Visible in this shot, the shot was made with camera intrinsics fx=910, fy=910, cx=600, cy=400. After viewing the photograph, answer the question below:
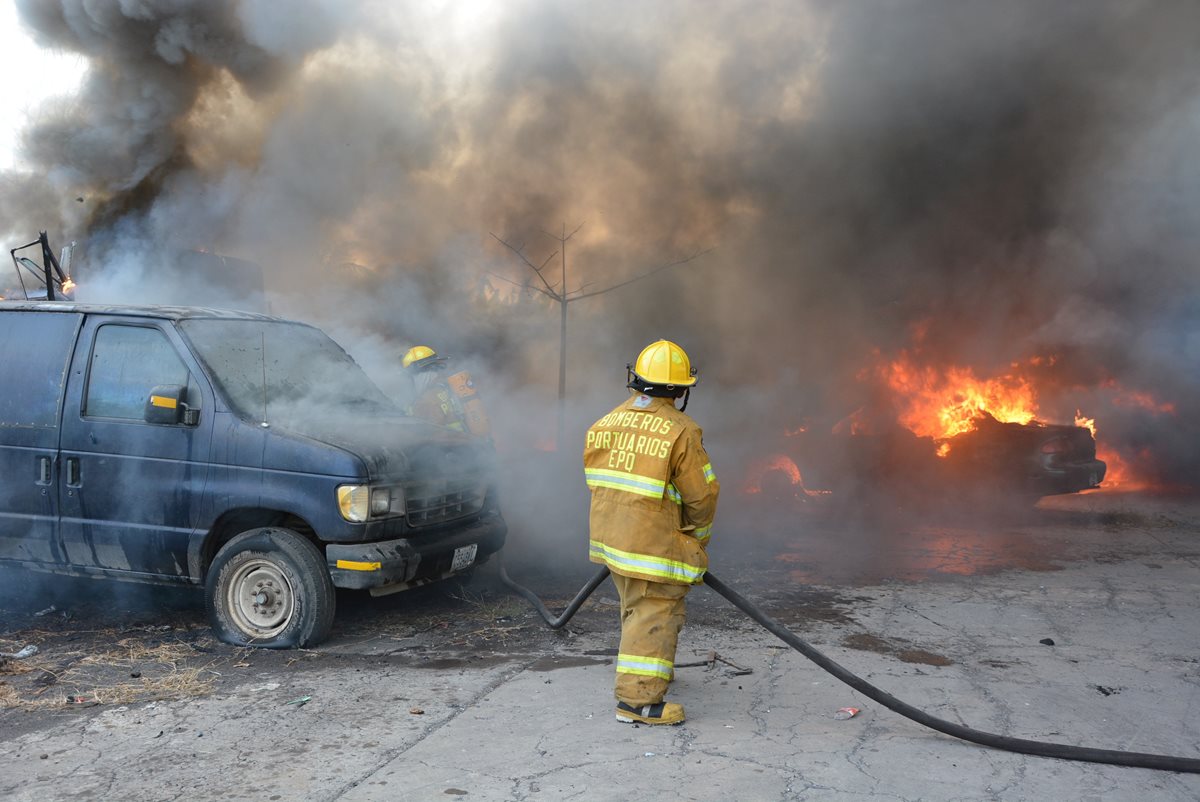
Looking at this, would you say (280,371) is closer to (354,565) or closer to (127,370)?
(127,370)

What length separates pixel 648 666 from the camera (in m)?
3.68

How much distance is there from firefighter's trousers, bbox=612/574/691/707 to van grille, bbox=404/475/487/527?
1704 millimetres

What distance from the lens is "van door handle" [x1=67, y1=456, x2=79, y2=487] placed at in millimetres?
5039

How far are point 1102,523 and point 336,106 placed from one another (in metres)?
9.51

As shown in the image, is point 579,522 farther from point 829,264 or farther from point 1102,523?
point 829,264

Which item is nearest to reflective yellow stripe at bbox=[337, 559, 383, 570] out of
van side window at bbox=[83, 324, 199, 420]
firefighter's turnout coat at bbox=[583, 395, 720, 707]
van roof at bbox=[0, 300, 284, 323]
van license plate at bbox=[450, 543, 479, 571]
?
van license plate at bbox=[450, 543, 479, 571]

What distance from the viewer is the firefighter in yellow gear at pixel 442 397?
6.76 meters

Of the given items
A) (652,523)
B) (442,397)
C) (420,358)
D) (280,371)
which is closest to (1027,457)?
(442,397)

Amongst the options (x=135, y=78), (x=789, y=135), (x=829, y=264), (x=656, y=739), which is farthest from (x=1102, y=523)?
(x=135, y=78)

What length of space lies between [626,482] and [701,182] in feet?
30.2

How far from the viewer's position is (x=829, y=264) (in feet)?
42.4

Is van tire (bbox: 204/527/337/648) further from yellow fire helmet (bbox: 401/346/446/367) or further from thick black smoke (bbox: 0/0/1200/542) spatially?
thick black smoke (bbox: 0/0/1200/542)

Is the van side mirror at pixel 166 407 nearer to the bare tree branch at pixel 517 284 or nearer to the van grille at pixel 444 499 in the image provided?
the van grille at pixel 444 499

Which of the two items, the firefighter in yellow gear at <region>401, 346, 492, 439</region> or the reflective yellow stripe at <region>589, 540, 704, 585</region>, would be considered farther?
the firefighter in yellow gear at <region>401, 346, 492, 439</region>
